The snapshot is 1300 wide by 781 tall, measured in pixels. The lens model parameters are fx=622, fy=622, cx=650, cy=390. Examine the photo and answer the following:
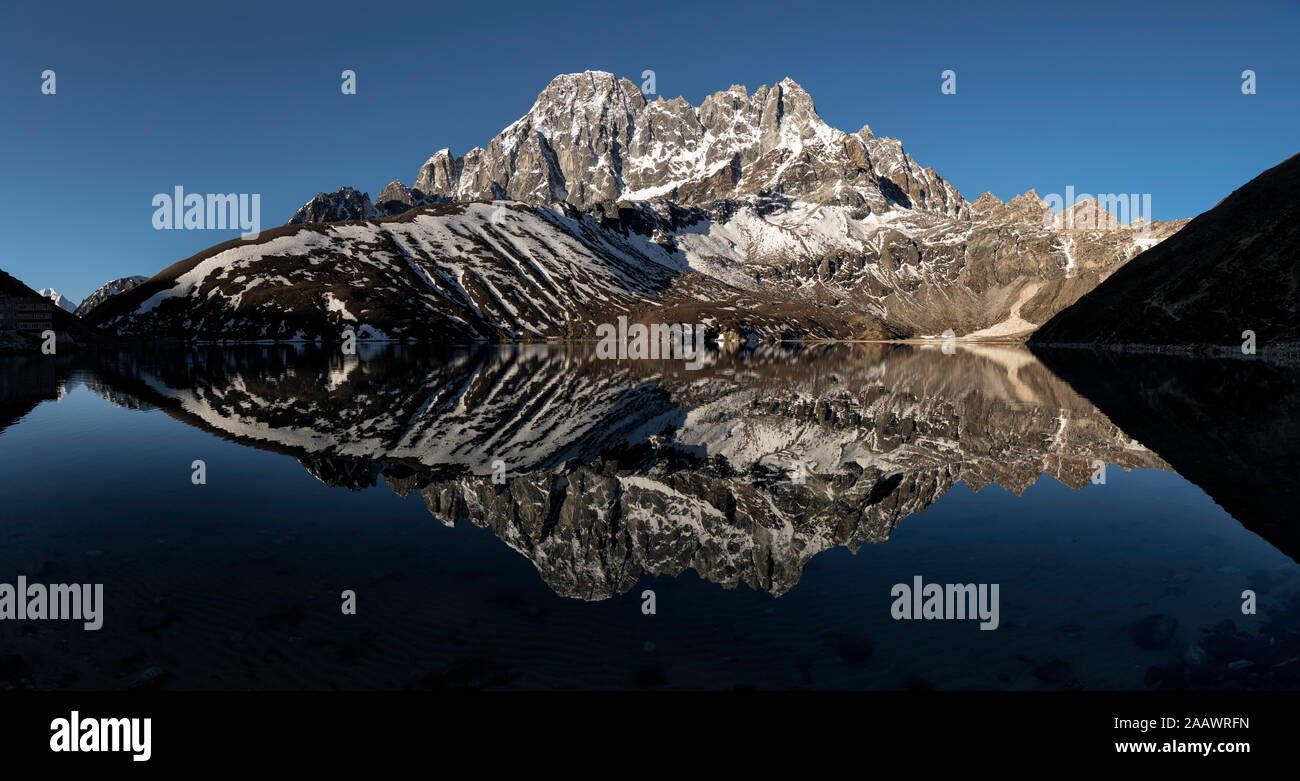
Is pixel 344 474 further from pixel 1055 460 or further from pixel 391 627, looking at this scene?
pixel 1055 460

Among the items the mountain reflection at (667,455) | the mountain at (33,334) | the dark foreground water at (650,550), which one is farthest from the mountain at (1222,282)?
the mountain at (33,334)

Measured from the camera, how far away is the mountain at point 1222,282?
124m

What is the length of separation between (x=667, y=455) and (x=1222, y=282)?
16174 cm

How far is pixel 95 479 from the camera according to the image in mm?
28469

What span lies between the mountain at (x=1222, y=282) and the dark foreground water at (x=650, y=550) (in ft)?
365

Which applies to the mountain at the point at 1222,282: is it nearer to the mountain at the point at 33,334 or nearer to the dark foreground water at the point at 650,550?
the dark foreground water at the point at 650,550

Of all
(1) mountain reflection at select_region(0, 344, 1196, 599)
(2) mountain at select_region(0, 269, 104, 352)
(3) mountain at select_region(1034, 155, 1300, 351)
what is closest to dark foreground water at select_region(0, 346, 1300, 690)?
(1) mountain reflection at select_region(0, 344, 1196, 599)

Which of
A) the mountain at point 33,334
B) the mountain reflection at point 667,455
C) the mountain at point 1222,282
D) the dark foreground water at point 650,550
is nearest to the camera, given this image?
the dark foreground water at point 650,550

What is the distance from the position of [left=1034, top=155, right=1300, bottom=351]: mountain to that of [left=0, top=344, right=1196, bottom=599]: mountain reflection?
313ft

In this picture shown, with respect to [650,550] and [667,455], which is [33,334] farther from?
[650,550]

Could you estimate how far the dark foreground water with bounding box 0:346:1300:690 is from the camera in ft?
42.9

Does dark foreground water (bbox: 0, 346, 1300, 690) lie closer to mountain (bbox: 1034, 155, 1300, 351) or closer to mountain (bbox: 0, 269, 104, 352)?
mountain (bbox: 1034, 155, 1300, 351)
